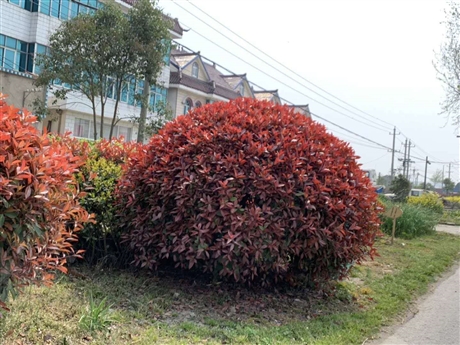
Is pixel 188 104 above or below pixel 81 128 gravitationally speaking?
above

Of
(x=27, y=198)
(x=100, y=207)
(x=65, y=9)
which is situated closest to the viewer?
(x=27, y=198)

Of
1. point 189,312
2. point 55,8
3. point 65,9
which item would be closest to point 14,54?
point 55,8

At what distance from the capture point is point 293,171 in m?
4.80

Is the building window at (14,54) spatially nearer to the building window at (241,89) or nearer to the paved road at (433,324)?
the paved road at (433,324)

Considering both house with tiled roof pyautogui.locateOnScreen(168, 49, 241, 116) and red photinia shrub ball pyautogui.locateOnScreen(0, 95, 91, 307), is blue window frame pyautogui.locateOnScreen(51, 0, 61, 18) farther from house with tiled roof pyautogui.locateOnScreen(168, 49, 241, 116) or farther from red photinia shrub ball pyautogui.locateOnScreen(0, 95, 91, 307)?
red photinia shrub ball pyautogui.locateOnScreen(0, 95, 91, 307)

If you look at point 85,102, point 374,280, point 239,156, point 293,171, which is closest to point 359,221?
point 293,171

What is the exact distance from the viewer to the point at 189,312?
4430 millimetres

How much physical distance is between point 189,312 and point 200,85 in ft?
101

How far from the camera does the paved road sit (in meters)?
4.60

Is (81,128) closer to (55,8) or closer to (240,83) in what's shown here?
(55,8)

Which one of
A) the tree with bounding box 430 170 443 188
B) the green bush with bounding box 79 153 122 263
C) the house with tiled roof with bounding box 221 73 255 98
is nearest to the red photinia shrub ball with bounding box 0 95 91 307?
the green bush with bounding box 79 153 122 263

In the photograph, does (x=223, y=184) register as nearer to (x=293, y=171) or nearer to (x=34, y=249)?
(x=293, y=171)

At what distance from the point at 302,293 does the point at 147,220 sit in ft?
6.69

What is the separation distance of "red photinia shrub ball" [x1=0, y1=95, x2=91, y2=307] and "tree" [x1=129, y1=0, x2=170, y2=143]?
11795mm
